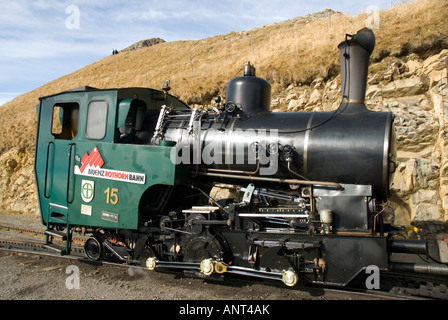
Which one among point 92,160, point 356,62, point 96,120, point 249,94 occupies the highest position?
point 356,62

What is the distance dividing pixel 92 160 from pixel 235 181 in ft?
8.55

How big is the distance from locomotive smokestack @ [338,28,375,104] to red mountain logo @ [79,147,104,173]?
4.24 metres

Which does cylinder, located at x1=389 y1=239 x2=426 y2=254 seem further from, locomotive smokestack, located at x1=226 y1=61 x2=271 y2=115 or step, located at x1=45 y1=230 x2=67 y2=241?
step, located at x1=45 y1=230 x2=67 y2=241

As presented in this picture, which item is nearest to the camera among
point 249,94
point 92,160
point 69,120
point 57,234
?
point 249,94

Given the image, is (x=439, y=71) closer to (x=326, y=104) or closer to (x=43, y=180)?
(x=326, y=104)

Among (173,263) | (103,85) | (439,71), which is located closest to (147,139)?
(173,263)

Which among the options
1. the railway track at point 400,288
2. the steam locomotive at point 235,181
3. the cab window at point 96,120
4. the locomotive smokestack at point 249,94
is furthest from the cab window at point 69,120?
the locomotive smokestack at point 249,94

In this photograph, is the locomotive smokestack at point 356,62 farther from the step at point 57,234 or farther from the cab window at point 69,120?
the step at point 57,234

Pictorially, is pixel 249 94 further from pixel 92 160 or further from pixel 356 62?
pixel 92 160

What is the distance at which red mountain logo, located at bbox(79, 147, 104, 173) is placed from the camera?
6.09m

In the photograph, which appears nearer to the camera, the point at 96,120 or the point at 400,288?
the point at 400,288

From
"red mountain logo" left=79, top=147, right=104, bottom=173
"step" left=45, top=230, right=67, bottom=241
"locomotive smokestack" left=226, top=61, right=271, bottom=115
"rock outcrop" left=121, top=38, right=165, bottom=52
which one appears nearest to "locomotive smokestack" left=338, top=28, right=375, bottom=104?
"locomotive smokestack" left=226, top=61, right=271, bottom=115

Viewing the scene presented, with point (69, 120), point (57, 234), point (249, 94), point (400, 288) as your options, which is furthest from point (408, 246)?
point (69, 120)

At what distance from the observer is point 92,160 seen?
20.3ft
